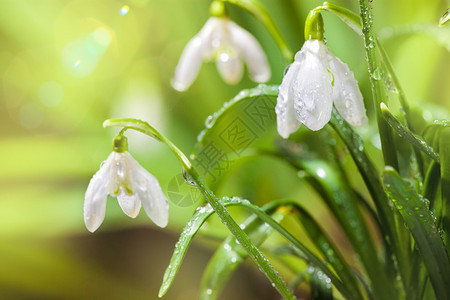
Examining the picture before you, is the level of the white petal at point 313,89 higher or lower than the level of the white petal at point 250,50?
lower

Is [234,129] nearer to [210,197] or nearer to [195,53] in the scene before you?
[195,53]

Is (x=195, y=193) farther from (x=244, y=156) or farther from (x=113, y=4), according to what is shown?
(x=113, y=4)

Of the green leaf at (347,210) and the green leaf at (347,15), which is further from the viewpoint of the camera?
the green leaf at (347,210)

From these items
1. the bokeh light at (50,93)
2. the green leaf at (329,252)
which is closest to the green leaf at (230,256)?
the green leaf at (329,252)

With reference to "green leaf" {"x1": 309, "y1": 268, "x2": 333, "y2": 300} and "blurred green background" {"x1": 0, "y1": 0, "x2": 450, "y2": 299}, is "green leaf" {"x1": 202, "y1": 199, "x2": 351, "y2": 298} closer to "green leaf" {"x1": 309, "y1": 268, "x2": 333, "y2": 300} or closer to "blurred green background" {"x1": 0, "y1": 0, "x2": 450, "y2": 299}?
"green leaf" {"x1": 309, "y1": 268, "x2": 333, "y2": 300}

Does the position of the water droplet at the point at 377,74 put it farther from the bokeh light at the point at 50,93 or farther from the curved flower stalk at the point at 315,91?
the bokeh light at the point at 50,93

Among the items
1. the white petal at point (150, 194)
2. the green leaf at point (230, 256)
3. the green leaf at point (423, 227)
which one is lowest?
the green leaf at point (423, 227)

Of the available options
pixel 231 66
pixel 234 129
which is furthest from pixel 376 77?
pixel 234 129

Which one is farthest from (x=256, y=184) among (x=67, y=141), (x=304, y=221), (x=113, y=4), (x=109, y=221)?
(x=113, y=4)
